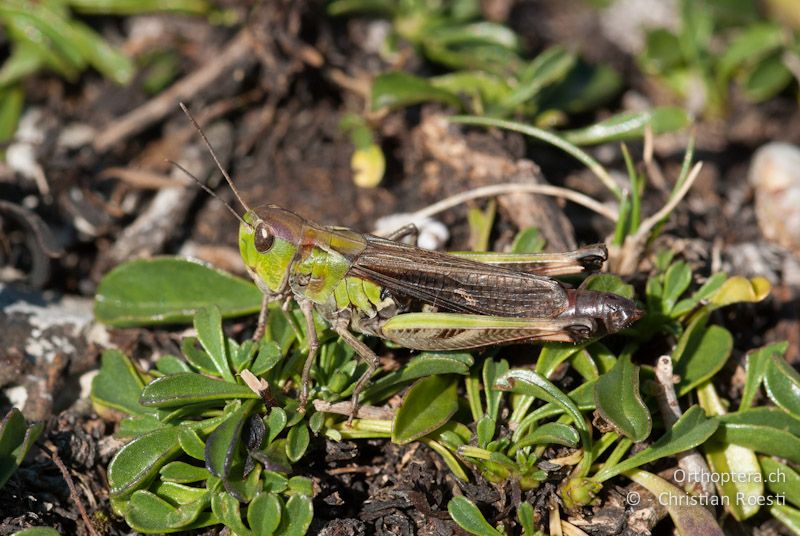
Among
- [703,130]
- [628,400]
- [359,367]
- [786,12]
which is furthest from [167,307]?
[786,12]

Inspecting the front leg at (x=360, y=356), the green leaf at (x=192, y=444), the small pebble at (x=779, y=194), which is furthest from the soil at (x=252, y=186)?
the green leaf at (x=192, y=444)

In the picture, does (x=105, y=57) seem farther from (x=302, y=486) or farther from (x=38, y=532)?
(x=302, y=486)

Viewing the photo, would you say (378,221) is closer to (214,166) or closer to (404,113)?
(404,113)

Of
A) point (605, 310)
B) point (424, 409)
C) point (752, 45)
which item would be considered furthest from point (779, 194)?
point (424, 409)

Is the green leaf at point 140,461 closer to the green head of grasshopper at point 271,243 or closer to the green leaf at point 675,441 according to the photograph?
the green head of grasshopper at point 271,243

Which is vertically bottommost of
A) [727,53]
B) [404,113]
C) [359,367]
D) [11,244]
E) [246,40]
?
[359,367]
